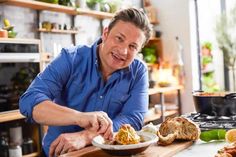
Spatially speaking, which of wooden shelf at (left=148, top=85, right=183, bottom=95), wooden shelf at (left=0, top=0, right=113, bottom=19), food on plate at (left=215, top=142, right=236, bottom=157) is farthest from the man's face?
wooden shelf at (left=148, top=85, right=183, bottom=95)

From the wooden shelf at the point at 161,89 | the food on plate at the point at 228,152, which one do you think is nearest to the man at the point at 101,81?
the food on plate at the point at 228,152

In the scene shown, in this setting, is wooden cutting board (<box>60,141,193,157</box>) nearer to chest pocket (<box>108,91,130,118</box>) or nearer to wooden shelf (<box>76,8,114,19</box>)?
chest pocket (<box>108,91,130,118</box>)

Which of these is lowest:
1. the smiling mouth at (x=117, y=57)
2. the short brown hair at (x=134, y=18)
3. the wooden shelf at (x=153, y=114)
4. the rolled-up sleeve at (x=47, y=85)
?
the wooden shelf at (x=153, y=114)

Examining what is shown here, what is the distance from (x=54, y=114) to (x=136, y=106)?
419 millimetres

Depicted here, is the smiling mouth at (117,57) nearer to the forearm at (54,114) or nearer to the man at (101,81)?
the man at (101,81)

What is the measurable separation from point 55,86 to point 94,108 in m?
0.22

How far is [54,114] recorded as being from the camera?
1296 millimetres

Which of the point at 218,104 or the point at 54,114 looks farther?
the point at 218,104

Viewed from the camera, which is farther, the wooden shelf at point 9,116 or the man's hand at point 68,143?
the wooden shelf at point 9,116

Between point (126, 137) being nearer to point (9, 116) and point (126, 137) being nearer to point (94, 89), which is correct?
point (94, 89)

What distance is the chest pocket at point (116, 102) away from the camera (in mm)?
1555

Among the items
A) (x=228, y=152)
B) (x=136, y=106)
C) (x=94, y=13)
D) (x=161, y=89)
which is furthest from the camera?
(x=161, y=89)

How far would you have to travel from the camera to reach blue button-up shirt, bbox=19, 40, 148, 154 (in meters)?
1.52

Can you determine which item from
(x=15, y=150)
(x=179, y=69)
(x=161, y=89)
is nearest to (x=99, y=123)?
(x=15, y=150)
